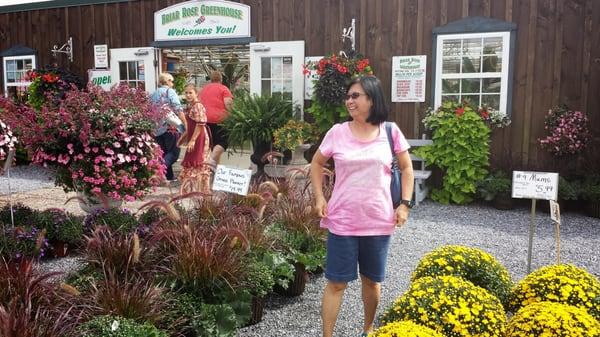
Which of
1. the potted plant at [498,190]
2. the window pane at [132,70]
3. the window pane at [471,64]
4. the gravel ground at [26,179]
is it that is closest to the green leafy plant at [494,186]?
the potted plant at [498,190]

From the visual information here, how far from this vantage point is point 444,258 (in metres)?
3.19

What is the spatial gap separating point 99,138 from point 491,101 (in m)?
5.18

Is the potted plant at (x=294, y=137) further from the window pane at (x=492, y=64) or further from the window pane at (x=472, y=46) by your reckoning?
the window pane at (x=492, y=64)

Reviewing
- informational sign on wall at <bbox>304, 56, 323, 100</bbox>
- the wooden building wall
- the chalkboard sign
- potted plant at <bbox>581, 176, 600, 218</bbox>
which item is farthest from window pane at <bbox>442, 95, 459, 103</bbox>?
the chalkboard sign

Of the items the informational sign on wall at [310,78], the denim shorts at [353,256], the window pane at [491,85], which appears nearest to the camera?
the denim shorts at [353,256]

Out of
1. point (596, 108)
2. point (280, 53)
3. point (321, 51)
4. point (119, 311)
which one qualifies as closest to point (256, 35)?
point (280, 53)

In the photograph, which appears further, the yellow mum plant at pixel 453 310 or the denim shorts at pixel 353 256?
the denim shorts at pixel 353 256

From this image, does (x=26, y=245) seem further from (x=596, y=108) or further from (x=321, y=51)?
(x=596, y=108)

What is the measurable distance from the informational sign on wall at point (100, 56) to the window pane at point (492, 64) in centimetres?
684

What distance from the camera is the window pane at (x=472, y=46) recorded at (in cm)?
746

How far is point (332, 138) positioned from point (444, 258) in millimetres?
996

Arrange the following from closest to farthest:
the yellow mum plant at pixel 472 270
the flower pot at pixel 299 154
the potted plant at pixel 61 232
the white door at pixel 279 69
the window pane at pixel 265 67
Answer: the yellow mum plant at pixel 472 270 → the potted plant at pixel 61 232 → the flower pot at pixel 299 154 → the white door at pixel 279 69 → the window pane at pixel 265 67

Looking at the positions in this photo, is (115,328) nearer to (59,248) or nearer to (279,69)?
(59,248)

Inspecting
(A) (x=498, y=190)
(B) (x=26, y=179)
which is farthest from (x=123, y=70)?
(A) (x=498, y=190)
